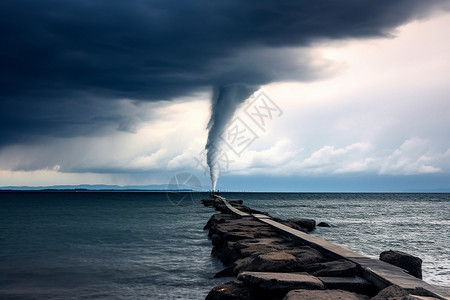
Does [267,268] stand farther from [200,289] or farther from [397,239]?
[397,239]

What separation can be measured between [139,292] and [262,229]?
7697 mm

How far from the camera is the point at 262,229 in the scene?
16188mm

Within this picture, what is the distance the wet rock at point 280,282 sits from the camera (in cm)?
673

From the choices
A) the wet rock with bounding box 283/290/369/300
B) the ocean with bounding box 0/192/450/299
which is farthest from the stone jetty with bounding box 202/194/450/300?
the ocean with bounding box 0/192/450/299

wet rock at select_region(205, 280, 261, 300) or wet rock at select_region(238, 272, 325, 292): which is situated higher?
wet rock at select_region(238, 272, 325, 292)

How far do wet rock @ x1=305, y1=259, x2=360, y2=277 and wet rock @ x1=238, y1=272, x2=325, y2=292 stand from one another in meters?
0.98

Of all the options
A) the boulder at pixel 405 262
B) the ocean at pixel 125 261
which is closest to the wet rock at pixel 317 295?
the ocean at pixel 125 261

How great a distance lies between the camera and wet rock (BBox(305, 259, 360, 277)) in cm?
788

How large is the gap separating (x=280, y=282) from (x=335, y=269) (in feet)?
5.51

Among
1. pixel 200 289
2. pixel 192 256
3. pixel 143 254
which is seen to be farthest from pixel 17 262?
pixel 200 289

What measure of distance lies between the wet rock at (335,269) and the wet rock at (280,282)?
3.20 feet

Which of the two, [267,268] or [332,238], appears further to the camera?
[332,238]

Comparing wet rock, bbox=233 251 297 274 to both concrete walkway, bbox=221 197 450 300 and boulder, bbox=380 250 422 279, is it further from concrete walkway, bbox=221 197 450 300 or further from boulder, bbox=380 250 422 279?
boulder, bbox=380 250 422 279

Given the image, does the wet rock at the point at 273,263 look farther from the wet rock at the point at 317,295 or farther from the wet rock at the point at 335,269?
the wet rock at the point at 317,295
